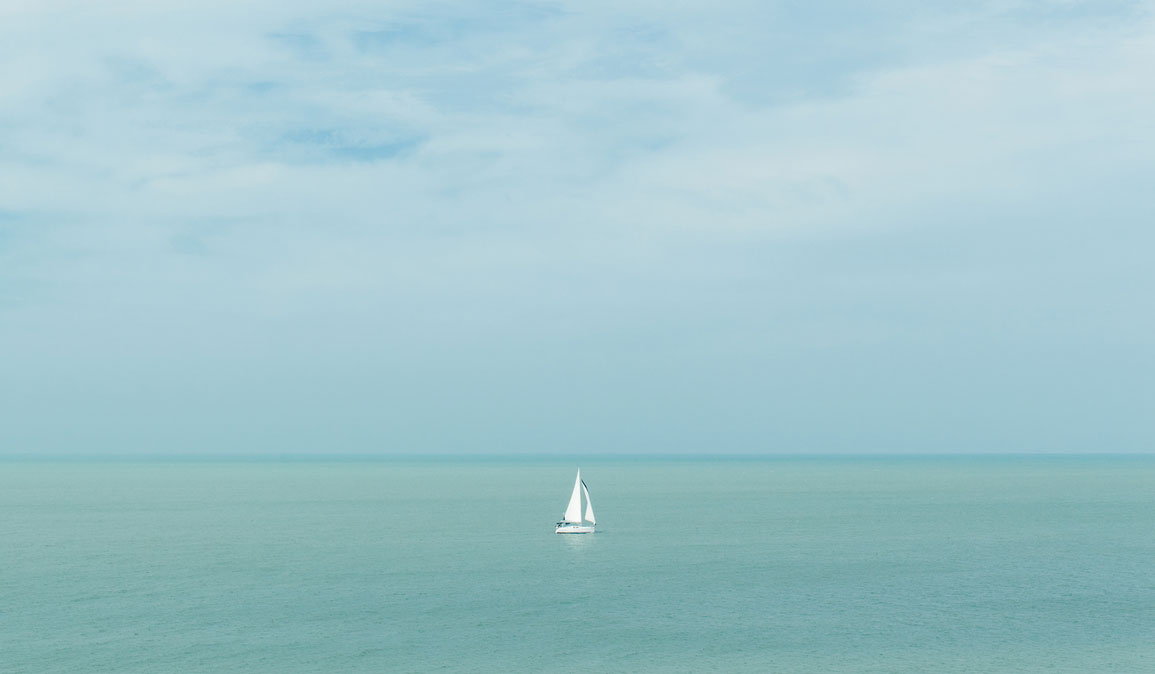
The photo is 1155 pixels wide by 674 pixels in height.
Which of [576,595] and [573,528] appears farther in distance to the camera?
[573,528]

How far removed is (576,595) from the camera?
72.7 metres

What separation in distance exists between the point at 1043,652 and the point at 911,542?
51.3 meters

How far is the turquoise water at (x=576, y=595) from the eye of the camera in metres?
54.8

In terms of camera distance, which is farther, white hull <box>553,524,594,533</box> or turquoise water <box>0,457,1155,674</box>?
white hull <box>553,524,594,533</box>

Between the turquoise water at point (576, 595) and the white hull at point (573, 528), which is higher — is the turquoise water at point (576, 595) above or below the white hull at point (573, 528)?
below

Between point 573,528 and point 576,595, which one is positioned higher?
point 573,528

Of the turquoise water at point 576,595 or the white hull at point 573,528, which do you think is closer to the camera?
the turquoise water at point 576,595

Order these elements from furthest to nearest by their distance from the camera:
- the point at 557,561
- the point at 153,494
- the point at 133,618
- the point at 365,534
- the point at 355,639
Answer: the point at 153,494 → the point at 365,534 → the point at 557,561 → the point at 133,618 → the point at 355,639

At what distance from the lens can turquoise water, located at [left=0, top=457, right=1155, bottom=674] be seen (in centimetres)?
5478

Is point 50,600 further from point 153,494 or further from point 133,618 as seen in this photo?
point 153,494

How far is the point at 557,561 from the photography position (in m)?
90.4

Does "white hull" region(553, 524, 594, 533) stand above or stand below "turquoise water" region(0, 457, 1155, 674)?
above

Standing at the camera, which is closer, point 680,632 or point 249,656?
point 249,656

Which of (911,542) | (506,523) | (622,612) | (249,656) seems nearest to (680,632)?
(622,612)
